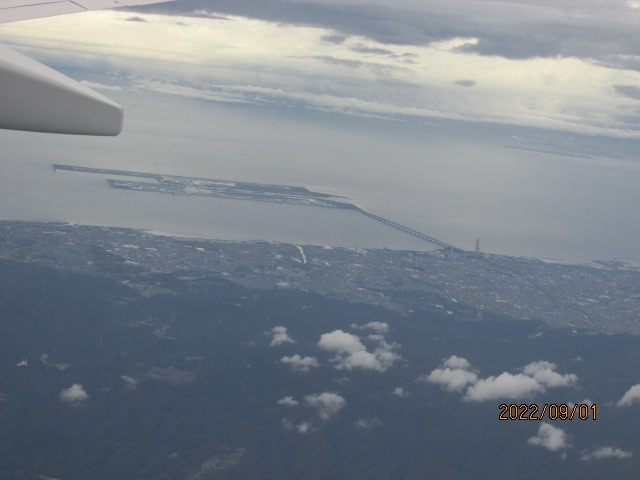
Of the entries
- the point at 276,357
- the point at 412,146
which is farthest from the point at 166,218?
the point at 412,146

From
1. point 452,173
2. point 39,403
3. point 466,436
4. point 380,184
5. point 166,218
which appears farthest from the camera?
point 452,173

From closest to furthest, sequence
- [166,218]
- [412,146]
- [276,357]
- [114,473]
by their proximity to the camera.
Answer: [114,473] → [276,357] → [166,218] → [412,146]

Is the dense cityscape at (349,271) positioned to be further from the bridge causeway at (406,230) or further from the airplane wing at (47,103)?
the airplane wing at (47,103)

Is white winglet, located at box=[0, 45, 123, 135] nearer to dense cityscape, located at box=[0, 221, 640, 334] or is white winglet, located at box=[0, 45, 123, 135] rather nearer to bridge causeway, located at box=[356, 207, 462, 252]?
dense cityscape, located at box=[0, 221, 640, 334]

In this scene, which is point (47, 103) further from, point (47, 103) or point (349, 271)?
point (349, 271)

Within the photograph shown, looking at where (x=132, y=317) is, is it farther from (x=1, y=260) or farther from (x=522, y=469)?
(x=522, y=469)

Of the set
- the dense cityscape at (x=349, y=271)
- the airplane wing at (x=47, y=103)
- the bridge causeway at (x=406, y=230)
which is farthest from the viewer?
the bridge causeway at (x=406, y=230)

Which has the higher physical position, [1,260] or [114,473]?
[1,260]

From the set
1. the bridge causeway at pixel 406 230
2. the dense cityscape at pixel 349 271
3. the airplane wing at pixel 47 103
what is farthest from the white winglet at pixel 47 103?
A: the bridge causeway at pixel 406 230
